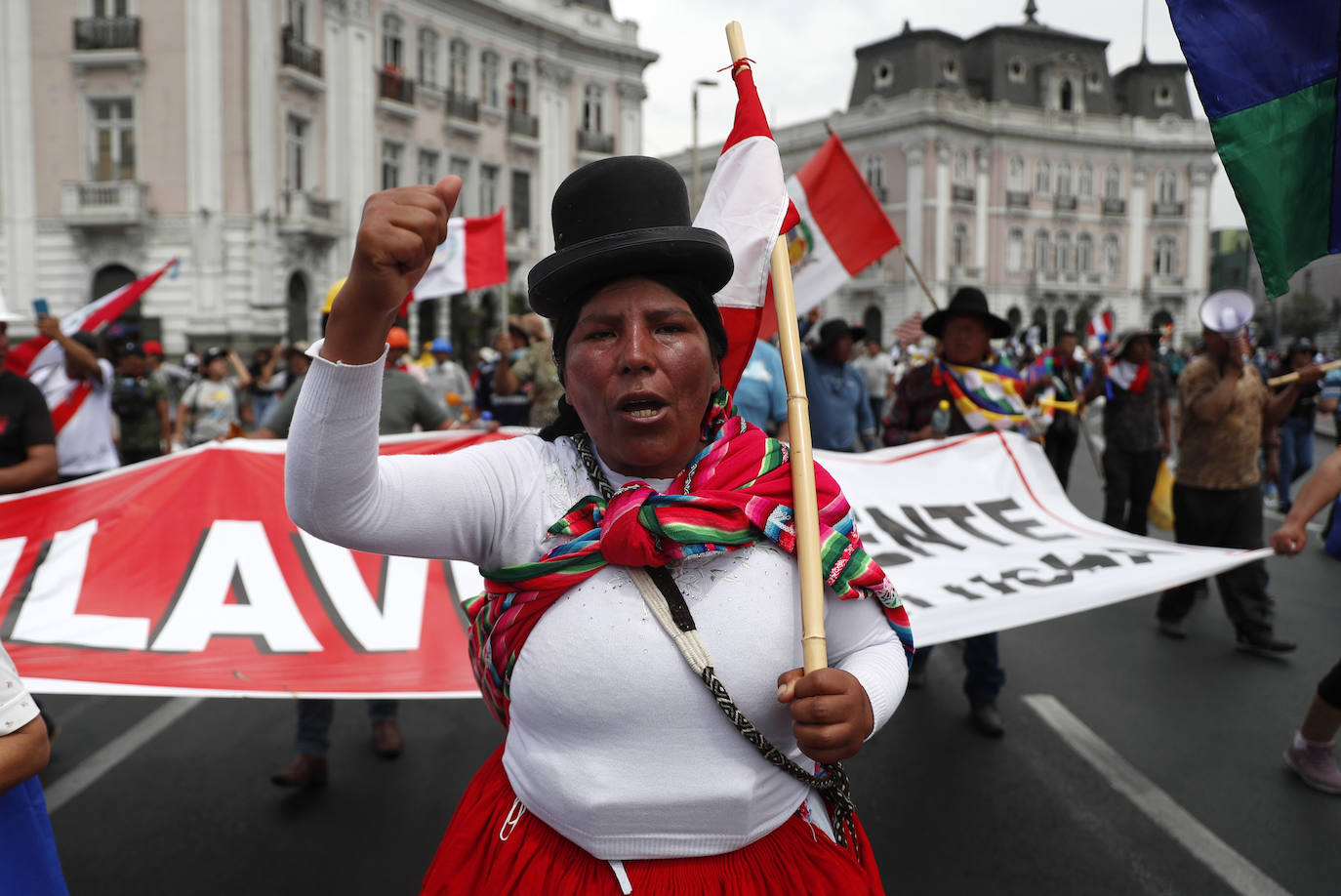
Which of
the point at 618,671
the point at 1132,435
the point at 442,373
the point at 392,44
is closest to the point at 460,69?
the point at 392,44

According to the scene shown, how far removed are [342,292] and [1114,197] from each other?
6413cm

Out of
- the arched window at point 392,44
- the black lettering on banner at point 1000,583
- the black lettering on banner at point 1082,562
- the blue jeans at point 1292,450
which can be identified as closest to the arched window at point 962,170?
the arched window at point 392,44

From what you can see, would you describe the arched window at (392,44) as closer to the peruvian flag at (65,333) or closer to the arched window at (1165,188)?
the peruvian flag at (65,333)

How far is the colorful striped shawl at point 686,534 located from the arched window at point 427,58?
32.5 meters

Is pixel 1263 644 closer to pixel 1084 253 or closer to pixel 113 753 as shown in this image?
pixel 113 753

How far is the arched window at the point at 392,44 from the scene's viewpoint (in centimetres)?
3023

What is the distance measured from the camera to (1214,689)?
5.59 meters

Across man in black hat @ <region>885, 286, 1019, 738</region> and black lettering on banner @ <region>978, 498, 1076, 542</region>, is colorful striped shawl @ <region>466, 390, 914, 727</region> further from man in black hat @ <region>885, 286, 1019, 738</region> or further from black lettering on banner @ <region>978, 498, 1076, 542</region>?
man in black hat @ <region>885, 286, 1019, 738</region>

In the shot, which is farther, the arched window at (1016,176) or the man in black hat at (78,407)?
the arched window at (1016,176)

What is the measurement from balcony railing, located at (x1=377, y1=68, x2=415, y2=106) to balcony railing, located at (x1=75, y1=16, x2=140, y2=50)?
6.72m

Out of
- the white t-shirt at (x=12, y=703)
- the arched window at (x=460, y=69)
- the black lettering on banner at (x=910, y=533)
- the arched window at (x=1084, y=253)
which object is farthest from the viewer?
the arched window at (x=1084, y=253)

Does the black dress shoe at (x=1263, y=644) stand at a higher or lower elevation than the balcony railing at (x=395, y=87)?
lower

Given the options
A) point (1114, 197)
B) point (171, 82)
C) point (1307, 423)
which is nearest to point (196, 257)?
point (171, 82)

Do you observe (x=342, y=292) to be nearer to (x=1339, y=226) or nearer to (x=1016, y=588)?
(x=1339, y=226)
